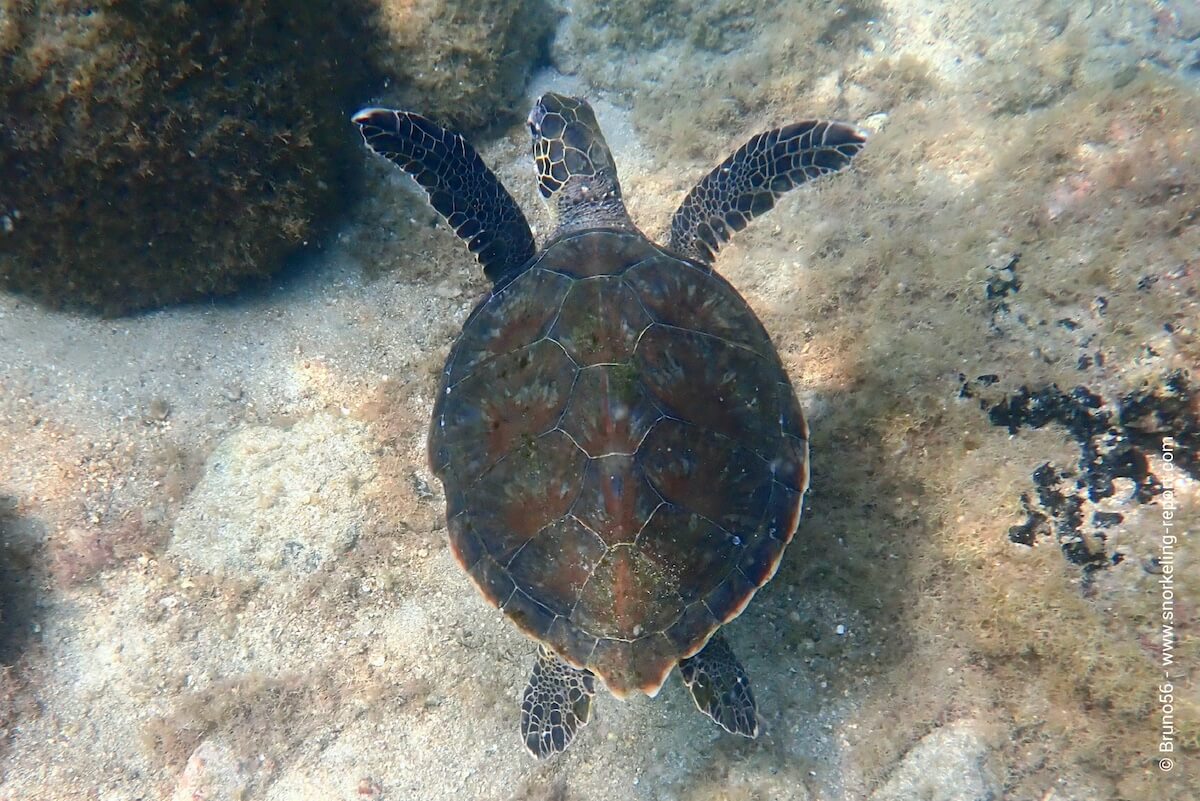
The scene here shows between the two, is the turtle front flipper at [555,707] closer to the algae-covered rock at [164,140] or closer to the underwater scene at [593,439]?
the underwater scene at [593,439]

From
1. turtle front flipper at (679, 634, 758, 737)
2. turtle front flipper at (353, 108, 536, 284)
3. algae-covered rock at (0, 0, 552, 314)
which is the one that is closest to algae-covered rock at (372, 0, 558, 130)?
algae-covered rock at (0, 0, 552, 314)

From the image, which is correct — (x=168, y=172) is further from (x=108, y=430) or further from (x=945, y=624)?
(x=945, y=624)

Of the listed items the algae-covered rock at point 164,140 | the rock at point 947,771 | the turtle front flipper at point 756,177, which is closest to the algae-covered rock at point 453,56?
the algae-covered rock at point 164,140

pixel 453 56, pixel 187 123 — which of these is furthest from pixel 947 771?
pixel 453 56

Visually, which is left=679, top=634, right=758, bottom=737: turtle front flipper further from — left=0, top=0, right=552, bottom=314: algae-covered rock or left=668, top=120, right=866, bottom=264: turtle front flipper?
left=0, top=0, right=552, bottom=314: algae-covered rock

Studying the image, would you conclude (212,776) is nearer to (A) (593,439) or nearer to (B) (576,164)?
(A) (593,439)
